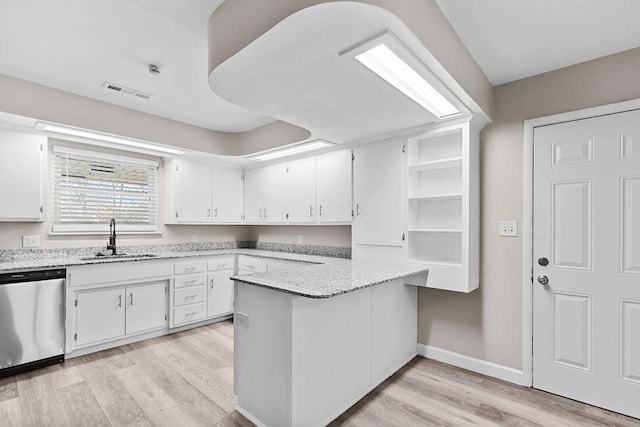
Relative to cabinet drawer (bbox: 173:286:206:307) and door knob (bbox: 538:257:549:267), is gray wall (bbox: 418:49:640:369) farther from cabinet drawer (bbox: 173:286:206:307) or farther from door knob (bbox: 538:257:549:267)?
cabinet drawer (bbox: 173:286:206:307)

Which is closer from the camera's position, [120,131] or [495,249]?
[495,249]

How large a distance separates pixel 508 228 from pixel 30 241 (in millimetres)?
4589

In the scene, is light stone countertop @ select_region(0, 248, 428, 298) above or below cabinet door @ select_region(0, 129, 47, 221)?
below

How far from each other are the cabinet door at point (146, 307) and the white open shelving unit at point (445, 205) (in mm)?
2823

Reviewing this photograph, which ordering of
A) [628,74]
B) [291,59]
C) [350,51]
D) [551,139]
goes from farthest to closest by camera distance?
1. [551,139]
2. [628,74]
3. [291,59]
4. [350,51]

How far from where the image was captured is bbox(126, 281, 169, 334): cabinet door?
3.46 meters

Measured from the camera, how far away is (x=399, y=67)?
1.82m

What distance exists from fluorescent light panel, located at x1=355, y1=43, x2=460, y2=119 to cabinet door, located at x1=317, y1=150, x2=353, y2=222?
119 centimetres

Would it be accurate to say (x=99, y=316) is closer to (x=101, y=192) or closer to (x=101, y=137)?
(x=101, y=192)

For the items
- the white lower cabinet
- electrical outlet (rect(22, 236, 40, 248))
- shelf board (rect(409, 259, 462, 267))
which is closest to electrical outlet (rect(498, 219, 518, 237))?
shelf board (rect(409, 259, 462, 267))

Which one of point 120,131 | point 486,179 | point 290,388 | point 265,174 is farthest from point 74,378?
point 486,179

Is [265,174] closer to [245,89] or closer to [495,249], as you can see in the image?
[245,89]

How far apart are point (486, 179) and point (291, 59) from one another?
2.05 metres

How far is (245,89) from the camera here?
6.80ft
